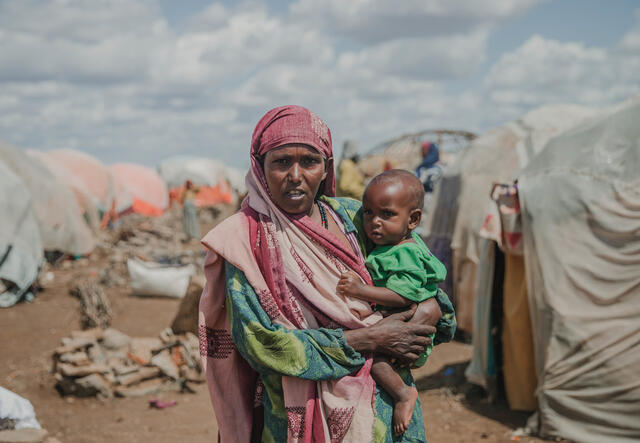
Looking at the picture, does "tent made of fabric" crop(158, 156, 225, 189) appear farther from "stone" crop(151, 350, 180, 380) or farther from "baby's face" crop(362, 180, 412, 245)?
"baby's face" crop(362, 180, 412, 245)

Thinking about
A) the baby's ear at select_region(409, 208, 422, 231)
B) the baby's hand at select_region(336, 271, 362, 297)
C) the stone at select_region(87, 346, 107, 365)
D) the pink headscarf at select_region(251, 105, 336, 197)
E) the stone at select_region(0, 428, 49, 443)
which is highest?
the pink headscarf at select_region(251, 105, 336, 197)

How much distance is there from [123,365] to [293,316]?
17.5ft

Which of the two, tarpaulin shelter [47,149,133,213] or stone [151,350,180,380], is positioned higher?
tarpaulin shelter [47,149,133,213]

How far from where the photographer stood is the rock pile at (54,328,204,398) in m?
6.15

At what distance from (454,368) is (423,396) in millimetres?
903

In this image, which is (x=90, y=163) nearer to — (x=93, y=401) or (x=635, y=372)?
(x=93, y=401)

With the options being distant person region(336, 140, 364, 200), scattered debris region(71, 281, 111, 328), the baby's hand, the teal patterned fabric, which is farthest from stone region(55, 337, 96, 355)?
the baby's hand

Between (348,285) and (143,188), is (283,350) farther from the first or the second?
(143,188)

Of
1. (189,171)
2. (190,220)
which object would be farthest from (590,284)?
(189,171)

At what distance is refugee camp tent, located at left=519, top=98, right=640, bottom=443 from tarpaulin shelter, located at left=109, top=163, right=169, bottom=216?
69.7ft

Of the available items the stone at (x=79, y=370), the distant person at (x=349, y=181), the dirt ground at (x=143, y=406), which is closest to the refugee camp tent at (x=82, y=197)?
the dirt ground at (x=143, y=406)

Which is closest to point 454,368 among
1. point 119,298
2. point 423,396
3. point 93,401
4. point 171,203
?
point 423,396

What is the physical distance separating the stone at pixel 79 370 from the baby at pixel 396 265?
5.23 meters

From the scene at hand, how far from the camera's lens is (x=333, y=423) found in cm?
177
